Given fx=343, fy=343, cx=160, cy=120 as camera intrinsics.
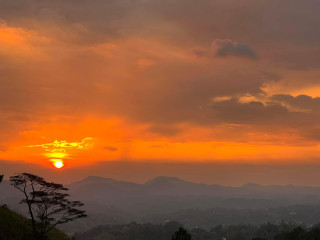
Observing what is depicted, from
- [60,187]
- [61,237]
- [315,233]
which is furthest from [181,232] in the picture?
[315,233]

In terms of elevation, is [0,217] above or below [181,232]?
above

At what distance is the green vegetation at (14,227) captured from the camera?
42.8 metres

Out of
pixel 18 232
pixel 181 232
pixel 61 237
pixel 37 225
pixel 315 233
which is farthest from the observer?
pixel 315 233

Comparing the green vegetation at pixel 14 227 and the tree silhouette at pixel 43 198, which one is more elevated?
the tree silhouette at pixel 43 198

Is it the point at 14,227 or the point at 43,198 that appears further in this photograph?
the point at 43,198

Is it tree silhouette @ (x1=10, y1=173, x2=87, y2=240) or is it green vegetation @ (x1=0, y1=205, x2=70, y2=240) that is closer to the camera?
green vegetation @ (x1=0, y1=205, x2=70, y2=240)

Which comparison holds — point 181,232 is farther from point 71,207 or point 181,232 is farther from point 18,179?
point 18,179

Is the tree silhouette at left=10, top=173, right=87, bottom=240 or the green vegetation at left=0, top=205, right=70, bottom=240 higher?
the tree silhouette at left=10, top=173, right=87, bottom=240

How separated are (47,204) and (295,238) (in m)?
187

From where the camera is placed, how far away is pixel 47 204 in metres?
47.0

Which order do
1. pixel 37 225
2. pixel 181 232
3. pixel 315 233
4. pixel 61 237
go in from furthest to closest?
pixel 315 233, pixel 181 232, pixel 61 237, pixel 37 225

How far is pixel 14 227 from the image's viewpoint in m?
44.8

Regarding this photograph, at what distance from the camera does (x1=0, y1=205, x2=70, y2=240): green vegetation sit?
42.8m

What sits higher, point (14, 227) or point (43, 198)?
point (43, 198)
